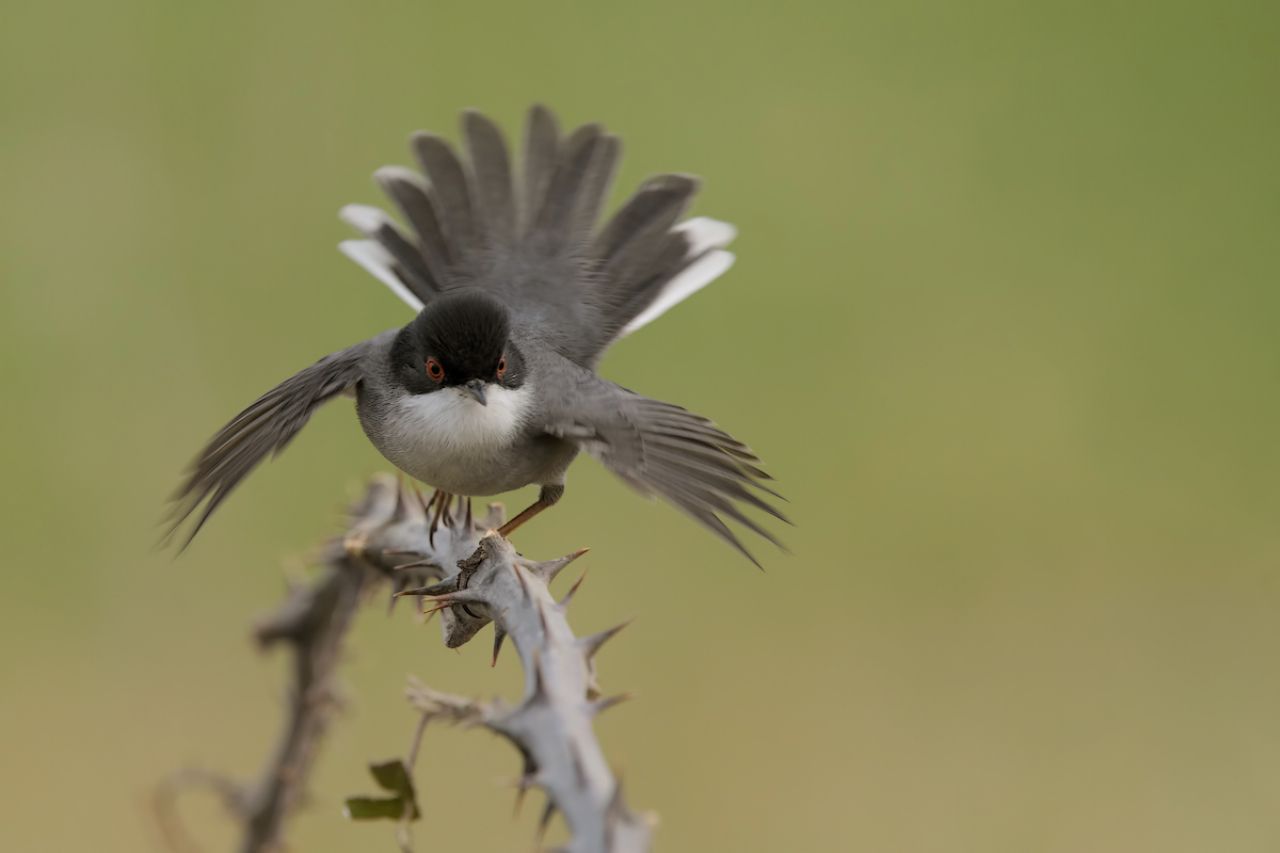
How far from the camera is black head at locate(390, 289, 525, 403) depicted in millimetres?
3783

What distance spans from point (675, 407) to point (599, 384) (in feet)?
1.74

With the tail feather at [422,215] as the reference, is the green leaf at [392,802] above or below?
below

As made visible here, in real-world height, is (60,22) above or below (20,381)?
above

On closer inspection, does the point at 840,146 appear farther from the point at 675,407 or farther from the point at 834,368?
the point at 675,407

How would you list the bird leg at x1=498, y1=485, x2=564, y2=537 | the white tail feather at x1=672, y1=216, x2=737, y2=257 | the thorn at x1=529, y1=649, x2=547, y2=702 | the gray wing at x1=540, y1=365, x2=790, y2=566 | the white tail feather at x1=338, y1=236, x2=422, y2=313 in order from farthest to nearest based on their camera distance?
1. the white tail feather at x1=672, y1=216, x2=737, y2=257
2. the white tail feather at x1=338, y1=236, x2=422, y2=313
3. the bird leg at x1=498, y1=485, x2=564, y2=537
4. the gray wing at x1=540, y1=365, x2=790, y2=566
5. the thorn at x1=529, y1=649, x2=547, y2=702

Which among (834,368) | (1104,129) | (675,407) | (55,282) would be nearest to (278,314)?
(55,282)

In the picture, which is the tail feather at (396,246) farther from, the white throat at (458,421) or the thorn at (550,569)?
the thorn at (550,569)

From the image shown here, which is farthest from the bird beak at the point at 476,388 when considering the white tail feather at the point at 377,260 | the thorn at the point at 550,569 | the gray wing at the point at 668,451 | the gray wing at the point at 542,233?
the thorn at the point at 550,569

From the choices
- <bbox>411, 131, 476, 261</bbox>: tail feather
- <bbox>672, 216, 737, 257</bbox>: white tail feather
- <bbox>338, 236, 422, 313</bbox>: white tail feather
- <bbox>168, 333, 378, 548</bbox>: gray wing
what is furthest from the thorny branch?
<bbox>672, 216, 737, 257</bbox>: white tail feather

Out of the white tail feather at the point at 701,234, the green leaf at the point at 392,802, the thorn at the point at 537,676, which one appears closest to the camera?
the thorn at the point at 537,676

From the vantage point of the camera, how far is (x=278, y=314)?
673 cm

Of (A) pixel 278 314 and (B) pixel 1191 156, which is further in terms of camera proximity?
(B) pixel 1191 156

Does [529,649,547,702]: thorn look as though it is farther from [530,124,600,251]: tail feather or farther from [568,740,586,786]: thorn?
[530,124,600,251]: tail feather

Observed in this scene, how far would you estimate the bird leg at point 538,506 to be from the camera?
3969mm
